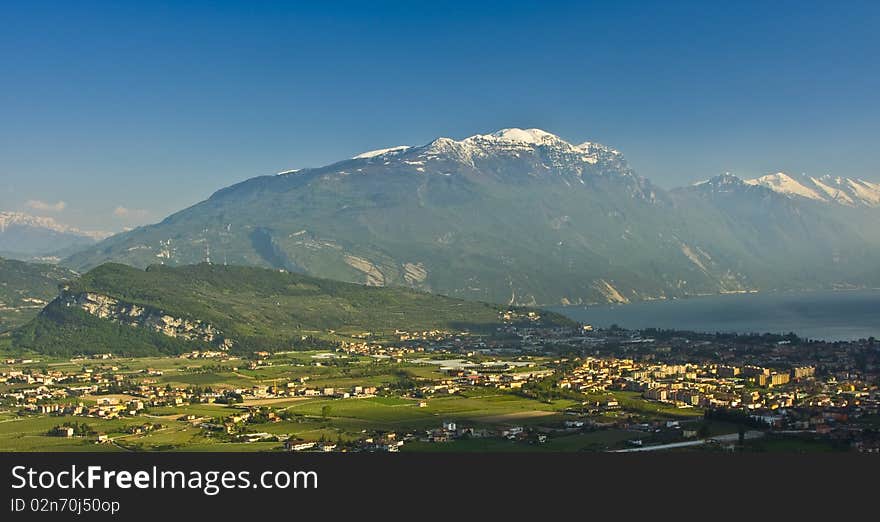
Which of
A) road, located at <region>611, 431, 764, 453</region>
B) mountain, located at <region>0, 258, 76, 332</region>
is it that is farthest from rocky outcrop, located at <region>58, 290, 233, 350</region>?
road, located at <region>611, 431, 764, 453</region>

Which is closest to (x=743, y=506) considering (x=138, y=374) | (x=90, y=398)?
(x=90, y=398)

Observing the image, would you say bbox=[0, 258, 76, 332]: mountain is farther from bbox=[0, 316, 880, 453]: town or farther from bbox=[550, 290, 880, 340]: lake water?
bbox=[550, 290, 880, 340]: lake water

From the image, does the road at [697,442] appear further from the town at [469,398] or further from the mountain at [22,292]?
the mountain at [22,292]

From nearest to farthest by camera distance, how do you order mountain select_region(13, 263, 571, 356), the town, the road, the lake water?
1. the road
2. the town
3. mountain select_region(13, 263, 571, 356)
4. the lake water

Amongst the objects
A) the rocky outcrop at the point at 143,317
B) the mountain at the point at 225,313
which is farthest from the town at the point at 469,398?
the rocky outcrop at the point at 143,317

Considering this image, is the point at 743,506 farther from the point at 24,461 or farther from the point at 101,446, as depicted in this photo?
the point at 101,446

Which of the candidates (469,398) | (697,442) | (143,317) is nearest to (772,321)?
(143,317)
